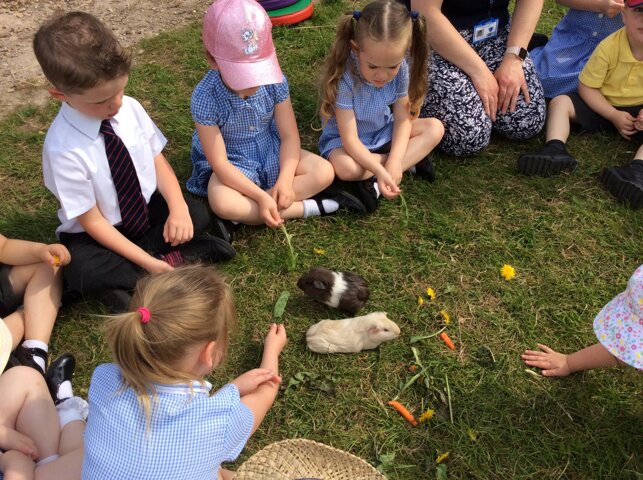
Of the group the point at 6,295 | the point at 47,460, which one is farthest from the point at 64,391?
the point at 6,295

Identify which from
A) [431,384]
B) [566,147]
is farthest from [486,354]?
[566,147]

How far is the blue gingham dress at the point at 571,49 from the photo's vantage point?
3.91 metres

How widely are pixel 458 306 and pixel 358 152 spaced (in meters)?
1.07

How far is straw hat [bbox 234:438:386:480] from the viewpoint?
7.09 feet

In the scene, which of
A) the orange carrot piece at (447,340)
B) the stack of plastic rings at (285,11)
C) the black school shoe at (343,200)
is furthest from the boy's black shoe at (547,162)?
the stack of plastic rings at (285,11)

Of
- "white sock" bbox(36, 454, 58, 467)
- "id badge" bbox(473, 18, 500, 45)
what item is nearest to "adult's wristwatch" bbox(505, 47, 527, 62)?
"id badge" bbox(473, 18, 500, 45)

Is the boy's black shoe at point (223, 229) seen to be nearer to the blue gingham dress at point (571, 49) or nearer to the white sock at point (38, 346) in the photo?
the white sock at point (38, 346)

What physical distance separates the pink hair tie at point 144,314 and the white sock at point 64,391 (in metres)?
1.16

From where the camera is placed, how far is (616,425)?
2.43 m

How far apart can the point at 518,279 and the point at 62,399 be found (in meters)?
2.32

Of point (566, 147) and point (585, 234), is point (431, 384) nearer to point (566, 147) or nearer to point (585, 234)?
point (585, 234)

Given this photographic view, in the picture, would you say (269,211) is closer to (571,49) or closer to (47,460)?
(47,460)

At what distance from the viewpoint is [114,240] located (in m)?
2.80

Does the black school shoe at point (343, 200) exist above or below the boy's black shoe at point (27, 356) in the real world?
above
